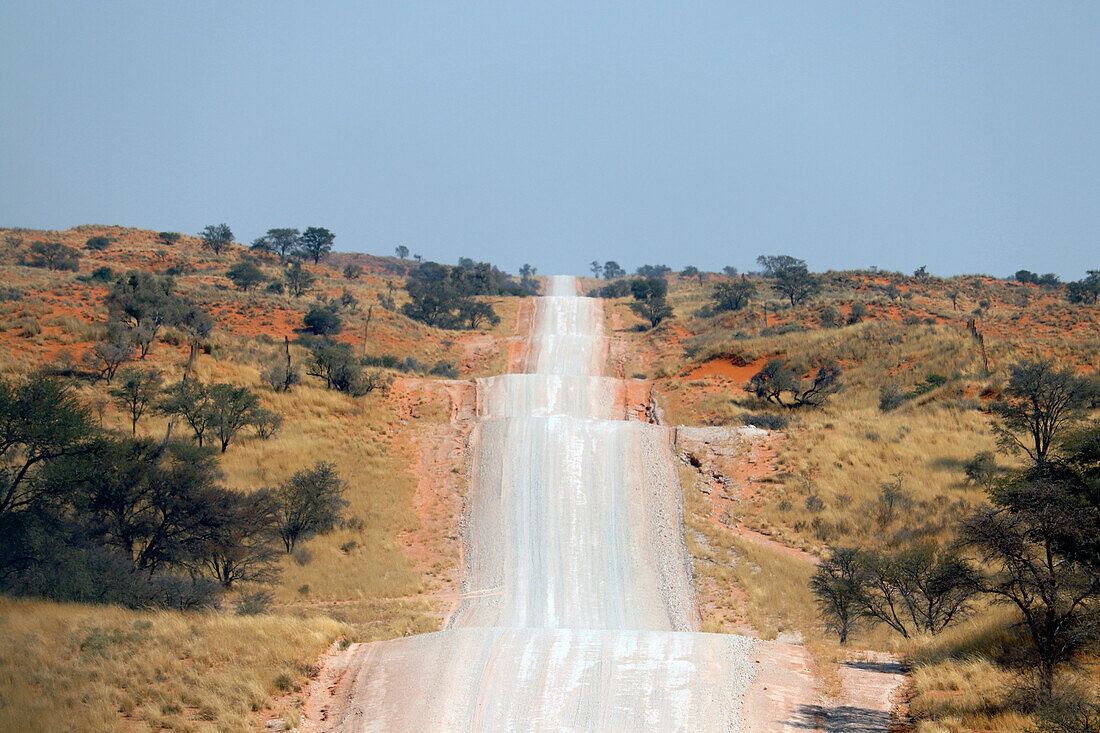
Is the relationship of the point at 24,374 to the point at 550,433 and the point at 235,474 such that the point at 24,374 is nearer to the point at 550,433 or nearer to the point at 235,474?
the point at 235,474

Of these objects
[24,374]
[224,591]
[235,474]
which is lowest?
[224,591]

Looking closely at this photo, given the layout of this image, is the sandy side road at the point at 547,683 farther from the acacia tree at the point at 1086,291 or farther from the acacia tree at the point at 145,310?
the acacia tree at the point at 1086,291

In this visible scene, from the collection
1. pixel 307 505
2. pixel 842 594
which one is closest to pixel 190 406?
pixel 307 505

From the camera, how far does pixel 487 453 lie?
29188mm

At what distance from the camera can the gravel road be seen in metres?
11.5

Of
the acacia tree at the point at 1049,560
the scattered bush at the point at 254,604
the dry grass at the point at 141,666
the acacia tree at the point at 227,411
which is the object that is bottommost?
the scattered bush at the point at 254,604

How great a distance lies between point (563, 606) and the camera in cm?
1953

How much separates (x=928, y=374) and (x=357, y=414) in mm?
28419

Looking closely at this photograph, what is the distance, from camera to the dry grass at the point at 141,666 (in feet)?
32.9

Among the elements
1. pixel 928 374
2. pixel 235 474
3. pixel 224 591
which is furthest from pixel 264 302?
pixel 928 374

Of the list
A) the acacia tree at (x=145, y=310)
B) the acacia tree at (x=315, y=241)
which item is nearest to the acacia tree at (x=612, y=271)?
the acacia tree at (x=315, y=241)

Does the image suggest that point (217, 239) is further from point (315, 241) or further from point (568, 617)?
point (568, 617)

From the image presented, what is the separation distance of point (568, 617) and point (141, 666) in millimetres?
10443

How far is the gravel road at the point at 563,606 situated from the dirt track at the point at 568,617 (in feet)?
0.13
